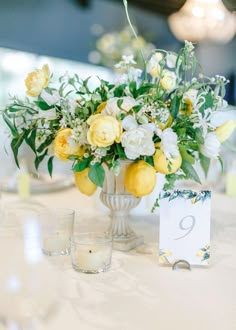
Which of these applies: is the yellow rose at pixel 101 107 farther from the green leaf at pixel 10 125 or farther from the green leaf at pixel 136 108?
the green leaf at pixel 10 125

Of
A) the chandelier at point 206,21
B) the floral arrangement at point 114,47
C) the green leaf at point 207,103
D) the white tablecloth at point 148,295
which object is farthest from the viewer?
the floral arrangement at point 114,47

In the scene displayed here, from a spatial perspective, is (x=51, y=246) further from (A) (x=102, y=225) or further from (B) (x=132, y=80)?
(B) (x=132, y=80)

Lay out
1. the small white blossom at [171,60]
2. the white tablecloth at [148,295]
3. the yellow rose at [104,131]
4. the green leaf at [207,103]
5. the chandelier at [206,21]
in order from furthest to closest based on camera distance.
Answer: the chandelier at [206,21], the small white blossom at [171,60], the green leaf at [207,103], the yellow rose at [104,131], the white tablecloth at [148,295]

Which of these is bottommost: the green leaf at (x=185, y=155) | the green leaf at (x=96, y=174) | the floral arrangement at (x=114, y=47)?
the green leaf at (x=96, y=174)

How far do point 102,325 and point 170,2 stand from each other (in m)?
3.24

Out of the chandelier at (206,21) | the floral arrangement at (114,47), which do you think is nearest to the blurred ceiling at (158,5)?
the chandelier at (206,21)

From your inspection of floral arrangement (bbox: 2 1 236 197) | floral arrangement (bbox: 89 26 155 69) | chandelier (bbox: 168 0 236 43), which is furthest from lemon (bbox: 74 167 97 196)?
floral arrangement (bbox: 89 26 155 69)

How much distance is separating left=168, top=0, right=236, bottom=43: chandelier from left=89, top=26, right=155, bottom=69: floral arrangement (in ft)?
1.31

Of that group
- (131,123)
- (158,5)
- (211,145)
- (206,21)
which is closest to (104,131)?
(131,123)

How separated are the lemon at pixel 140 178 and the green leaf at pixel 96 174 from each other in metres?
0.08

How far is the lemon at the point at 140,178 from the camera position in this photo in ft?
3.77

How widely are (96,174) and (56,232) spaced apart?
22 centimetres

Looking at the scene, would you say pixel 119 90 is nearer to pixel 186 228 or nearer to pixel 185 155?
pixel 185 155

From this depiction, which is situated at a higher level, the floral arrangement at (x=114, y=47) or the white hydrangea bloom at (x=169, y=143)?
the floral arrangement at (x=114, y=47)
